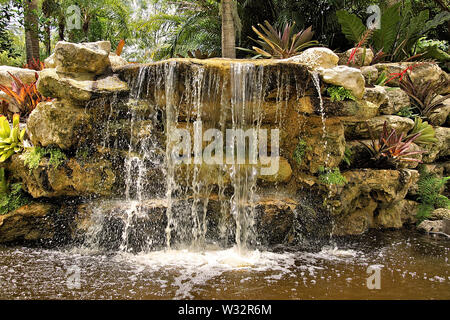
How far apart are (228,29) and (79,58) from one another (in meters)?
3.64

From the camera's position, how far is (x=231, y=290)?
3.64m

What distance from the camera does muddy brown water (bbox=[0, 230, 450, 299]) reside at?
3551 millimetres

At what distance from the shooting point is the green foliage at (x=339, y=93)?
537cm

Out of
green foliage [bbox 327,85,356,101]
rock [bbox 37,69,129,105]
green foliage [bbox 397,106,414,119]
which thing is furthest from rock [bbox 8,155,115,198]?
green foliage [bbox 397,106,414,119]

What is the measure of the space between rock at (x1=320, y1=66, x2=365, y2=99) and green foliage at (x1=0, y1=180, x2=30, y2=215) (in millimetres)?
5301

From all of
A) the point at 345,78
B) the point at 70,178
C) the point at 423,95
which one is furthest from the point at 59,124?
the point at 423,95

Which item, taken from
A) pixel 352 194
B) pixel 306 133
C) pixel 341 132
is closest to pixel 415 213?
pixel 352 194

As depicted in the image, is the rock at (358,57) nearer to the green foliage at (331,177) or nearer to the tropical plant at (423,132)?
the tropical plant at (423,132)

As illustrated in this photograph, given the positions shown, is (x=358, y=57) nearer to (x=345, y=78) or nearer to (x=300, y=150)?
(x=345, y=78)

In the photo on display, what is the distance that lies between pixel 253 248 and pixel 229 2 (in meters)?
5.67

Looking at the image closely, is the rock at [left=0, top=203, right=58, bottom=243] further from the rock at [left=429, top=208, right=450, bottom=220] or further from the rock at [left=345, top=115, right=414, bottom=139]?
the rock at [left=429, top=208, right=450, bottom=220]

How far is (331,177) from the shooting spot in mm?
5621
